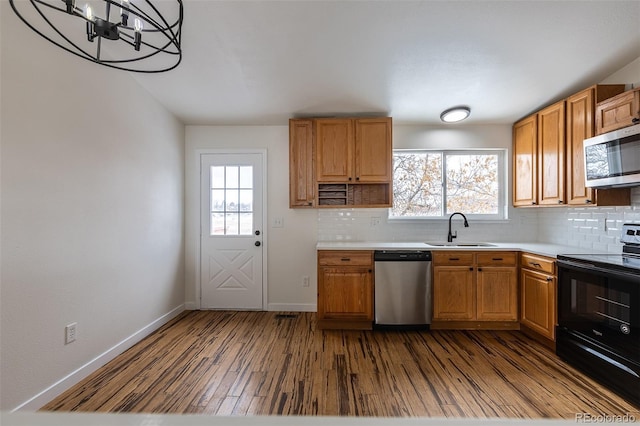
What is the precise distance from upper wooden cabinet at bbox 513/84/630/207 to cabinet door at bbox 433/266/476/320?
1.13m

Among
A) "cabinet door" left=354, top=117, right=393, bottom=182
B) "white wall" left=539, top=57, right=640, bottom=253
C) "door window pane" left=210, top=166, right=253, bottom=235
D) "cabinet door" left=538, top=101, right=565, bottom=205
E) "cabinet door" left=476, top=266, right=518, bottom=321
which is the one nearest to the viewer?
"white wall" left=539, top=57, right=640, bottom=253

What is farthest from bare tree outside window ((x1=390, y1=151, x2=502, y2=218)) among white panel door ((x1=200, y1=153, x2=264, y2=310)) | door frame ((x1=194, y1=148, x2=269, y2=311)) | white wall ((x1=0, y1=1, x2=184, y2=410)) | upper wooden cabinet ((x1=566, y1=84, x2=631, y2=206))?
white wall ((x1=0, y1=1, x2=184, y2=410))

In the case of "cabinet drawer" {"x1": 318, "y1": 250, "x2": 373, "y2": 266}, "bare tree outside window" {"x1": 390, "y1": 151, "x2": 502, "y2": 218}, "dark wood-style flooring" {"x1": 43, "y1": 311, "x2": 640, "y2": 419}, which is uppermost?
"bare tree outside window" {"x1": 390, "y1": 151, "x2": 502, "y2": 218}

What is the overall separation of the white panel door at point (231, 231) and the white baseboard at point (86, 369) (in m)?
0.73

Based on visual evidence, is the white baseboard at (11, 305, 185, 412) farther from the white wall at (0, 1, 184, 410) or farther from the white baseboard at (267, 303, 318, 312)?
the white baseboard at (267, 303, 318, 312)

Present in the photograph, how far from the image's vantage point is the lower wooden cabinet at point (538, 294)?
2670 mm

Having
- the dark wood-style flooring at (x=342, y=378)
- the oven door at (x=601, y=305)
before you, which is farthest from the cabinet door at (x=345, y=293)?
the oven door at (x=601, y=305)

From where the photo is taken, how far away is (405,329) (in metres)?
3.15

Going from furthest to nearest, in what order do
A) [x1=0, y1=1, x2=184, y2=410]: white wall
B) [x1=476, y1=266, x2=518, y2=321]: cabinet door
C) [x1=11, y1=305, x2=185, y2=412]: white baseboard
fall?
[x1=476, y1=266, x2=518, y2=321]: cabinet door, [x1=11, y1=305, x2=185, y2=412]: white baseboard, [x1=0, y1=1, x2=184, y2=410]: white wall

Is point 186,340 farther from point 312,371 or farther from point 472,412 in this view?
point 472,412

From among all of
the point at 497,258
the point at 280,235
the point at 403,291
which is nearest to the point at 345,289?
the point at 403,291

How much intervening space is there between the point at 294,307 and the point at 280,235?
3.07 feet

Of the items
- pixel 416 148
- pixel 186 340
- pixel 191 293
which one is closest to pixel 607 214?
pixel 416 148

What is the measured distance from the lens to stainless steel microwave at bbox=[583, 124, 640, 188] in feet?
7.33
